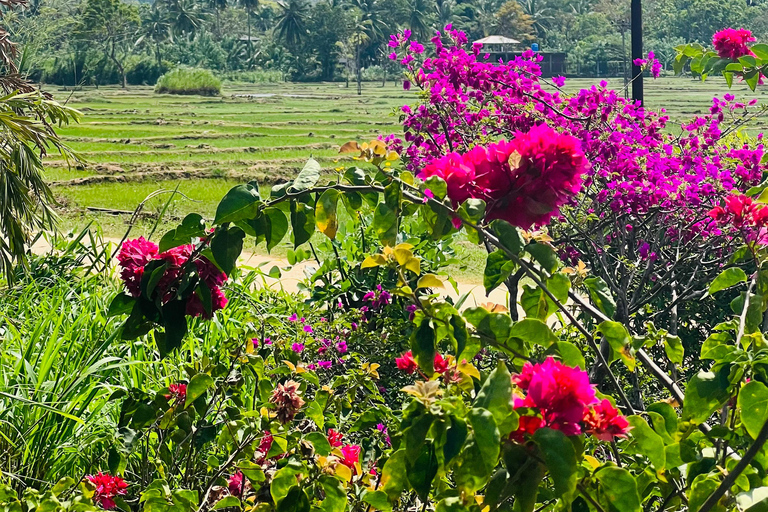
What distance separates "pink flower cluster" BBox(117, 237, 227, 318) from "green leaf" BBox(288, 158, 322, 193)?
231 millimetres

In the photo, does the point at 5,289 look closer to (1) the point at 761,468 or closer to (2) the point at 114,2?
(1) the point at 761,468

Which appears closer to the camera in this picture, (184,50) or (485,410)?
(485,410)

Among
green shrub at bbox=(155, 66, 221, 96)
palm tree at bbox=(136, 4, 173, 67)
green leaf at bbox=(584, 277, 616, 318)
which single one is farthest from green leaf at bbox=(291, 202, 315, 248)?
palm tree at bbox=(136, 4, 173, 67)

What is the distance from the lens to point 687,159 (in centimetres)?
398

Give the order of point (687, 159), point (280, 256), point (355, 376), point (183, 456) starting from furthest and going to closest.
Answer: point (280, 256), point (687, 159), point (183, 456), point (355, 376)

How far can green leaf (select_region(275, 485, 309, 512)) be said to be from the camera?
4.23 ft

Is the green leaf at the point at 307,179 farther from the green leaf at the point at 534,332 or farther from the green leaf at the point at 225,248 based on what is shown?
the green leaf at the point at 534,332

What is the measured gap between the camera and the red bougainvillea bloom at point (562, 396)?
0.97m

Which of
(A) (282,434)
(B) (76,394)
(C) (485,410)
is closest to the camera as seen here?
(C) (485,410)

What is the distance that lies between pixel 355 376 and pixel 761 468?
1.03m

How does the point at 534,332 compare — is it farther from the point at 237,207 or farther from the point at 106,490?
the point at 106,490

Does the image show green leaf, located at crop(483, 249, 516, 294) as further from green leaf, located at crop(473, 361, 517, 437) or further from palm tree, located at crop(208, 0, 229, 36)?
palm tree, located at crop(208, 0, 229, 36)

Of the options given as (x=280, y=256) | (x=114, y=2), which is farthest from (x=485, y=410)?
(x=114, y=2)

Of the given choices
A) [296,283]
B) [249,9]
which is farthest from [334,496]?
[249,9]
